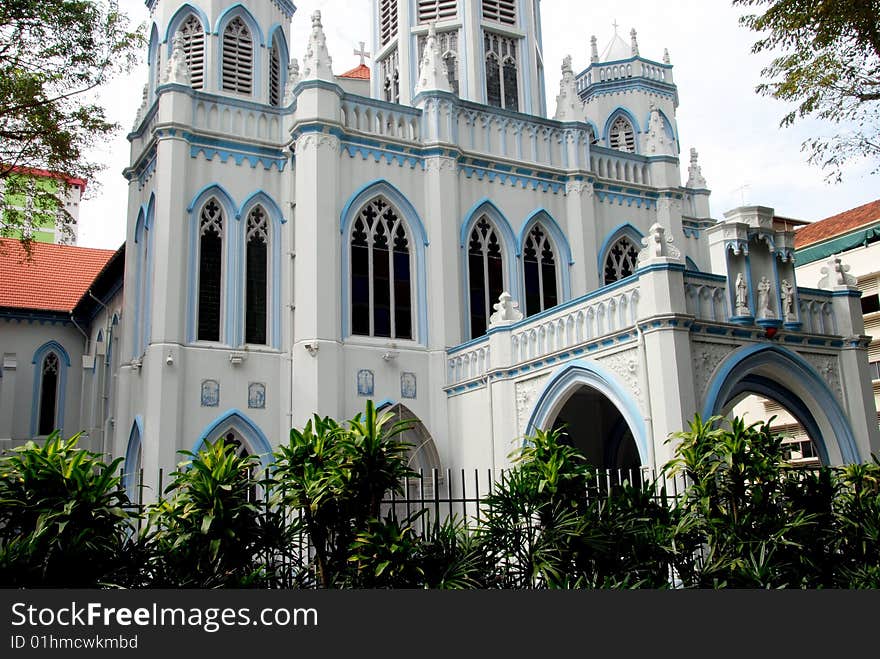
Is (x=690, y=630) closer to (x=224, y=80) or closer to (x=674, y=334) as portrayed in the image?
(x=674, y=334)

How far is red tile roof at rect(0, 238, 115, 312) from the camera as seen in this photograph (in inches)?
1320

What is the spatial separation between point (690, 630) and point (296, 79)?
18.3m

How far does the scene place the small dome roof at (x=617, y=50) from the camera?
3006cm

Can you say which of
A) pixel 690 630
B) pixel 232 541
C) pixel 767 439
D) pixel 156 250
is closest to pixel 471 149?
pixel 156 250

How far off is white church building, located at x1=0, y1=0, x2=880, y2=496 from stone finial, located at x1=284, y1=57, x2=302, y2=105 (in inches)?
2.9

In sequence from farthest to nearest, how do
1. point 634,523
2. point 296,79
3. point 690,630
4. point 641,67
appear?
1. point 641,67
2. point 296,79
3. point 634,523
4. point 690,630

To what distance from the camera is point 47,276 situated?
35.8 m

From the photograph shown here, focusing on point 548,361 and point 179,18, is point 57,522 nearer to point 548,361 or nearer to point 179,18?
point 548,361

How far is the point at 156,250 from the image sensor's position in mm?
20109

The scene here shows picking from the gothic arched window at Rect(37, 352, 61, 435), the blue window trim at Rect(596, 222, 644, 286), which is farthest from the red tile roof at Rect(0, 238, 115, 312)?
the blue window trim at Rect(596, 222, 644, 286)

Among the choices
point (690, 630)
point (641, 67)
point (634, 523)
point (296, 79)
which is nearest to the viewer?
point (690, 630)

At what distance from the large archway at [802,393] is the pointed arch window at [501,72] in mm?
11501

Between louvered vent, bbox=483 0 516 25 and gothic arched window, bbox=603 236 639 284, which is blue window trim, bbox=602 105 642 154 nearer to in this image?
louvered vent, bbox=483 0 516 25

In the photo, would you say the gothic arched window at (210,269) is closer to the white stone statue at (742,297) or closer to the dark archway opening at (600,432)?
the dark archway opening at (600,432)
